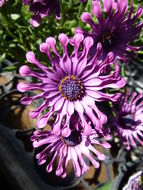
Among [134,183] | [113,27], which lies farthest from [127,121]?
[113,27]

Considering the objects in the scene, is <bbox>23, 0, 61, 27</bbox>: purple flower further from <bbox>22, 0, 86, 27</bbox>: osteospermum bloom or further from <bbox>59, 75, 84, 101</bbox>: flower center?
<bbox>59, 75, 84, 101</bbox>: flower center

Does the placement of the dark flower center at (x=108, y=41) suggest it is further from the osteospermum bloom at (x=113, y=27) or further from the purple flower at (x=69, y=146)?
the purple flower at (x=69, y=146)

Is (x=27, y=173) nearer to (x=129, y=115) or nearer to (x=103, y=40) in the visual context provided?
(x=129, y=115)

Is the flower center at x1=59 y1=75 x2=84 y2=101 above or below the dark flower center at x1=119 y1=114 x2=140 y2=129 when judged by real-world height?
above

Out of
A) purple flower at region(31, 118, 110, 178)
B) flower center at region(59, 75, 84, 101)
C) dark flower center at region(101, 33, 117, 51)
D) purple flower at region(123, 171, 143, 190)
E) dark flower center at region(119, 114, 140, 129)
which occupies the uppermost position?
dark flower center at region(101, 33, 117, 51)

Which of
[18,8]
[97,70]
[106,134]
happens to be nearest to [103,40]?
[97,70]

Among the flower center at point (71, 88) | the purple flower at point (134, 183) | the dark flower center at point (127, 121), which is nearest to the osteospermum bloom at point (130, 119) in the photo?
the dark flower center at point (127, 121)

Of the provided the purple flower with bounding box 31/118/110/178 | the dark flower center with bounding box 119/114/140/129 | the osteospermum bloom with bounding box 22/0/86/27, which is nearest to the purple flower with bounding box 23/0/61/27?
the osteospermum bloom with bounding box 22/0/86/27
